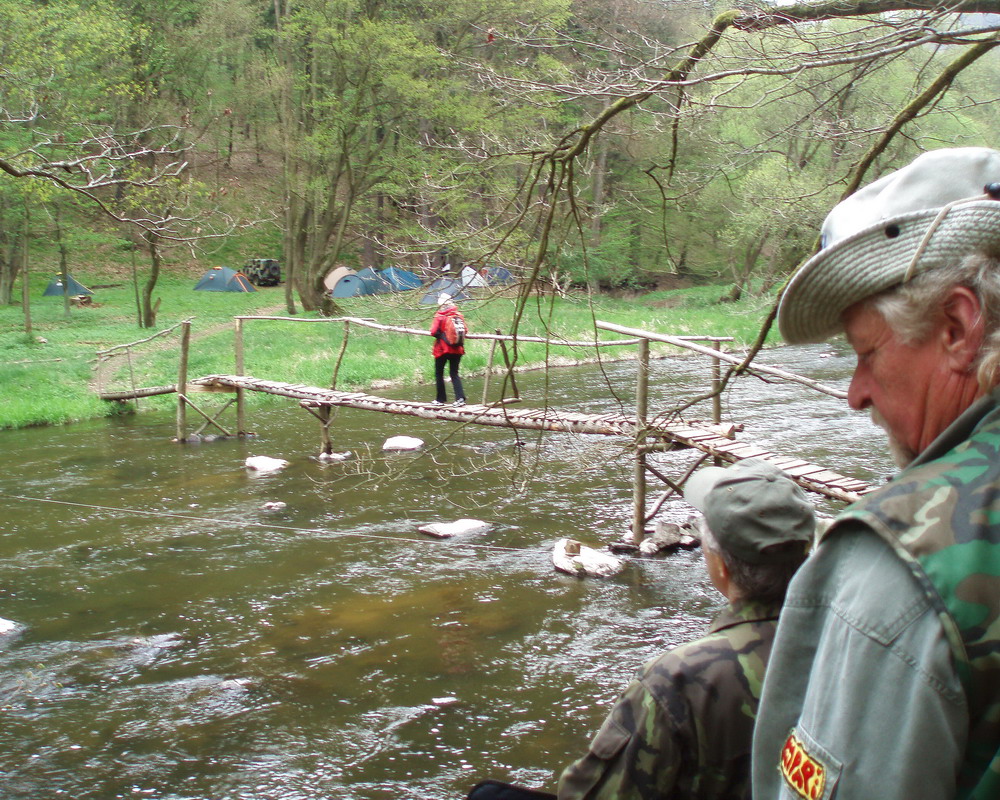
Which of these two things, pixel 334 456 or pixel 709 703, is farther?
pixel 334 456

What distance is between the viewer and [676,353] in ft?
78.4

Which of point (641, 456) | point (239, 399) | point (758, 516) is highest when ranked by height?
point (758, 516)

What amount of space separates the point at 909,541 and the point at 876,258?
1.28ft

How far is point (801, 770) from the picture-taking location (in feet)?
3.33

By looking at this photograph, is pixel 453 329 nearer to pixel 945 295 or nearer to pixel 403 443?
pixel 403 443

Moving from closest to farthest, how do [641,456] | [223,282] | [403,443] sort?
[641,456] → [403,443] → [223,282]

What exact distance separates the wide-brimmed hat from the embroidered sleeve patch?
0.55 meters

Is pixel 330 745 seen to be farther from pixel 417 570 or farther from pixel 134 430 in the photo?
pixel 134 430

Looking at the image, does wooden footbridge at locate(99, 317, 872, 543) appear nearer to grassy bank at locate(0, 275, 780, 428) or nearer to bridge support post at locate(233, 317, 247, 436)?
bridge support post at locate(233, 317, 247, 436)

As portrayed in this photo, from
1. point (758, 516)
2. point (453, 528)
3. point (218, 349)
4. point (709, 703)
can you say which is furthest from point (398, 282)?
point (218, 349)

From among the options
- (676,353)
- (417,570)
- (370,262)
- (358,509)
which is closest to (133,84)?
(370,262)

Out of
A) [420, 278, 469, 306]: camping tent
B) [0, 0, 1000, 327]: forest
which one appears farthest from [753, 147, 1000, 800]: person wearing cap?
[0, 0, 1000, 327]: forest

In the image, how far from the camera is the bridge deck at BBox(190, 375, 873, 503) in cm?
670

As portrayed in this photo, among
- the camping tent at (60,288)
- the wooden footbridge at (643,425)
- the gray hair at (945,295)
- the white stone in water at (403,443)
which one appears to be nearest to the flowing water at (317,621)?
the white stone in water at (403,443)
